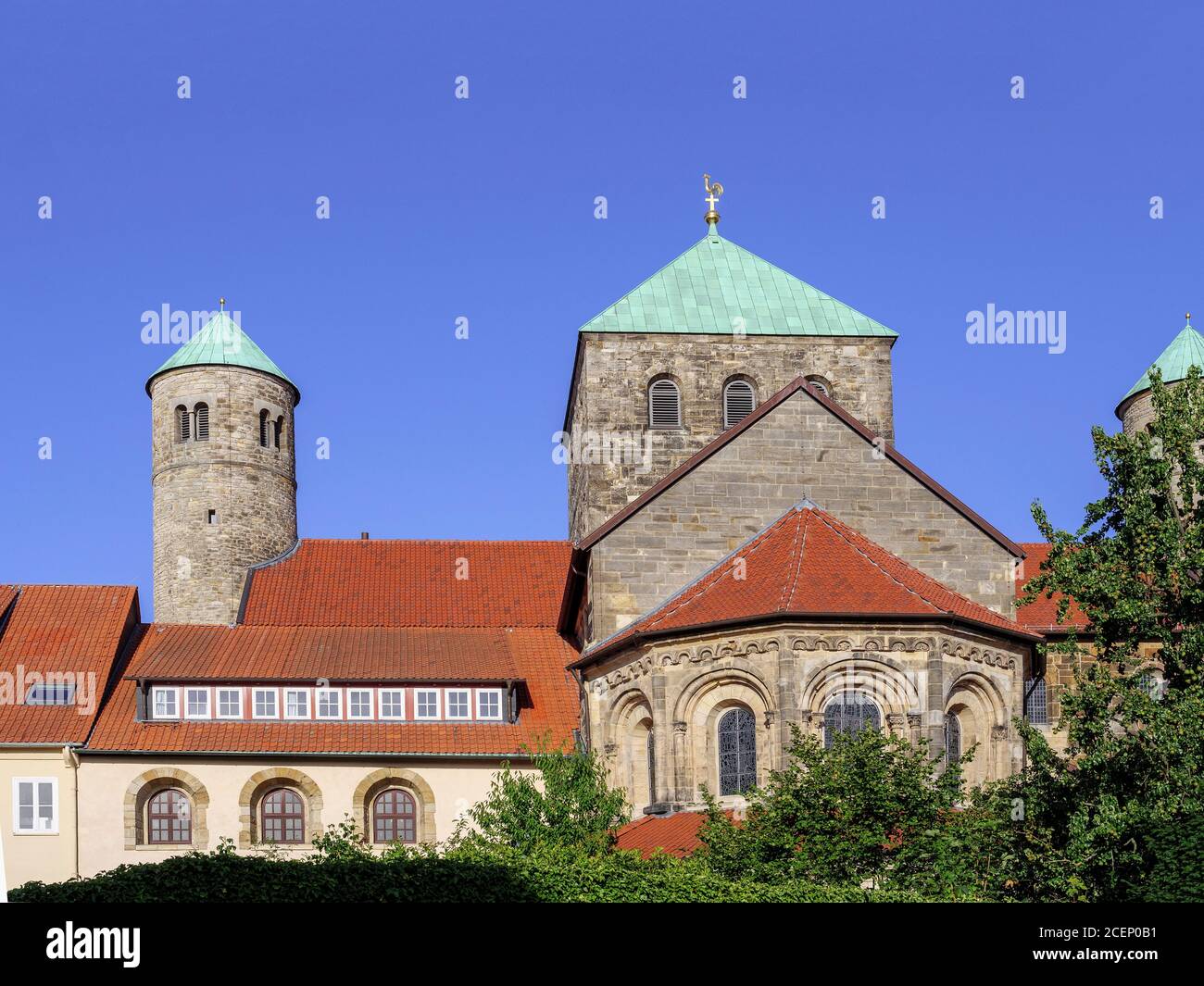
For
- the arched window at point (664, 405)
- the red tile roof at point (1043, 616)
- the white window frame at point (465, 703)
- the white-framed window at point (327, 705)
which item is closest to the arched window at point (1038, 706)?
the red tile roof at point (1043, 616)

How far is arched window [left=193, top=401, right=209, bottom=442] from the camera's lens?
164 feet

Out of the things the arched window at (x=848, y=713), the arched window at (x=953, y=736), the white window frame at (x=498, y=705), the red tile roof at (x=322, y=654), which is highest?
the red tile roof at (x=322, y=654)

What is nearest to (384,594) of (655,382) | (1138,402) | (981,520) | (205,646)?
(205,646)

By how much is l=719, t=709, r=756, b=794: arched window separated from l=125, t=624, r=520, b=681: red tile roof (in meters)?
8.45

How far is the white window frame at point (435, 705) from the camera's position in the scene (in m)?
40.6

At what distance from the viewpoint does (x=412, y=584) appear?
47.4m

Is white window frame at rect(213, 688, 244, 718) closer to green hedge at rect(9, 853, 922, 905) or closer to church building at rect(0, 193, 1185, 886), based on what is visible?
church building at rect(0, 193, 1185, 886)

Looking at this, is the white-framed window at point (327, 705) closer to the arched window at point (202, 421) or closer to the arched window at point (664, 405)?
the arched window at point (664, 405)

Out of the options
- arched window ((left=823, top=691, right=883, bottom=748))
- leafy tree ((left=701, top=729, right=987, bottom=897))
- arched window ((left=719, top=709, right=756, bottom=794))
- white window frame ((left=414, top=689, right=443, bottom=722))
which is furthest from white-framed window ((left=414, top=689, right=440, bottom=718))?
leafy tree ((left=701, top=729, right=987, bottom=897))

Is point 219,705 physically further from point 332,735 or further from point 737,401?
point 737,401

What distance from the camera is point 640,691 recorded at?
34906 millimetres

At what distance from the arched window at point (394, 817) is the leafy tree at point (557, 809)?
3764 mm
